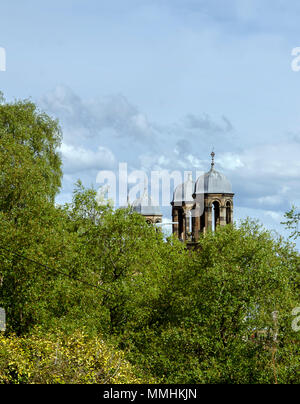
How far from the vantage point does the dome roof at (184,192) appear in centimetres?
7126

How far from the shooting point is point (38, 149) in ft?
146

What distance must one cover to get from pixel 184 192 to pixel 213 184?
28.0 ft

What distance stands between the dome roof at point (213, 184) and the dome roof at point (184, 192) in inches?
253

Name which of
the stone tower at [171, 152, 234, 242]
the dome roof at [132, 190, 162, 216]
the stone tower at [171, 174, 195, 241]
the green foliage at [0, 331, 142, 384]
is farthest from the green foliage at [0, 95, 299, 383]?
the dome roof at [132, 190, 162, 216]

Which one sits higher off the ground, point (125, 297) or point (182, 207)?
point (182, 207)

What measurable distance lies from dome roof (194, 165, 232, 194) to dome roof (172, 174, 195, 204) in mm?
6437

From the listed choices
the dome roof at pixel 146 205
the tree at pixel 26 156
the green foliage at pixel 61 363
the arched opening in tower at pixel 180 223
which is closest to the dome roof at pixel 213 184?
the arched opening in tower at pixel 180 223

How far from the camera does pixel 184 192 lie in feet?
235

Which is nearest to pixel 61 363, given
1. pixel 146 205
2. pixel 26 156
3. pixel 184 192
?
pixel 26 156

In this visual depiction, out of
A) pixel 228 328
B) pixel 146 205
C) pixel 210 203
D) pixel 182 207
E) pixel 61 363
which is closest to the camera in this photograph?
pixel 61 363

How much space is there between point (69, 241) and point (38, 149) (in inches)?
536

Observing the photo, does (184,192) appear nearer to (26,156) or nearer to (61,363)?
(26,156)

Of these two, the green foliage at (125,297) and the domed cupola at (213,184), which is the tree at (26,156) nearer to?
the green foliage at (125,297)
